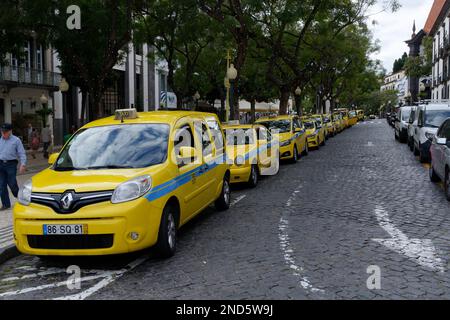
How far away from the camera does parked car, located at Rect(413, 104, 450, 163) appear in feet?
52.7

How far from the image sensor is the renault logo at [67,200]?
5832mm

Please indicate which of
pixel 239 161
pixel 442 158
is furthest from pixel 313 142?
pixel 442 158

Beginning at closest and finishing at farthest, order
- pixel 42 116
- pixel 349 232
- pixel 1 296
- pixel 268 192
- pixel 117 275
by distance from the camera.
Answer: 1. pixel 1 296
2. pixel 117 275
3. pixel 349 232
4. pixel 268 192
5. pixel 42 116

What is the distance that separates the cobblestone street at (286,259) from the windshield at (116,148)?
3.98ft

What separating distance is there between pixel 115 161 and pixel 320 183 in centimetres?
690

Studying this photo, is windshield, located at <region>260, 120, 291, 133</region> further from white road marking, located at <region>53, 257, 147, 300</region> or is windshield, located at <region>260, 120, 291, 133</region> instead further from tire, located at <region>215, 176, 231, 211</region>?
white road marking, located at <region>53, 257, 147, 300</region>

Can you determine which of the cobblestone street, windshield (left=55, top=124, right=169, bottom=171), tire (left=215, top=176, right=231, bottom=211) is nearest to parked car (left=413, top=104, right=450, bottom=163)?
the cobblestone street

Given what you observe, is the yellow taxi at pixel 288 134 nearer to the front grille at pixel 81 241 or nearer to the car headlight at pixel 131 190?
the car headlight at pixel 131 190

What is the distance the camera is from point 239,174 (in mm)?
11844

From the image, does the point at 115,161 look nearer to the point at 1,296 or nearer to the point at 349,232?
the point at 1,296

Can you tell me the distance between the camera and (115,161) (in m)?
6.77

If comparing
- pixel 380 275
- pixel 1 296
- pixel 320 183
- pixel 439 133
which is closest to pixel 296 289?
pixel 380 275

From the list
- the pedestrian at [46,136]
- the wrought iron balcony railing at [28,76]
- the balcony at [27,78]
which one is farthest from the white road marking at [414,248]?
the wrought iron balcony railing at [28,76]

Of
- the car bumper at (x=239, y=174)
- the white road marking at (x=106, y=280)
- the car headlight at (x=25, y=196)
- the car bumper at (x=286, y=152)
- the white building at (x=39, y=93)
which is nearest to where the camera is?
the white road marking at (x=106, y=280)
